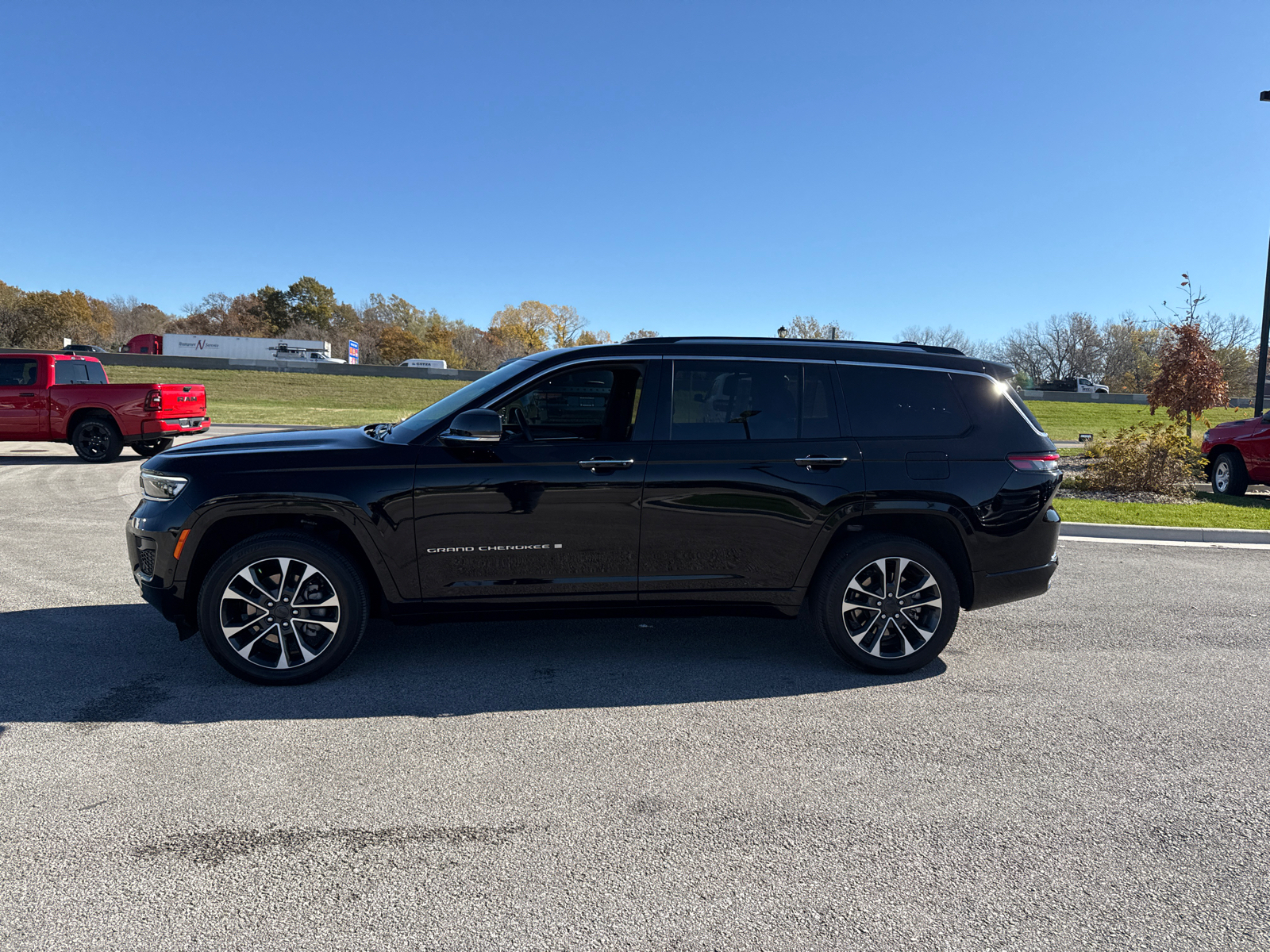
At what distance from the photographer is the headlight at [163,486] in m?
4.53

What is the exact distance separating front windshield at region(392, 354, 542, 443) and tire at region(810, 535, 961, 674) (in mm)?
2094

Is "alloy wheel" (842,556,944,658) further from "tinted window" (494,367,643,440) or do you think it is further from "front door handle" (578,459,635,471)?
"tinted window" (494,367,643,440)

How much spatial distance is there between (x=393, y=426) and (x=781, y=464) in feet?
7.63

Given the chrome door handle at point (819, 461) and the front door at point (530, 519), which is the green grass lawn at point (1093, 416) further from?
the front door at point (530, 519)

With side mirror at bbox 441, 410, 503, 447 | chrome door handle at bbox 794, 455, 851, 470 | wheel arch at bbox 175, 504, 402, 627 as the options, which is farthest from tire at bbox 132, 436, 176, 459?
chrome door handle at bbox 794, 455, 851, 470

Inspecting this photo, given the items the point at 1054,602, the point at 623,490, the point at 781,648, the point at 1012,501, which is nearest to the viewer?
the point at 623,490

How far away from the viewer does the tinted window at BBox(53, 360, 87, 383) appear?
1576 cm

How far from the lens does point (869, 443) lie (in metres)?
4.91

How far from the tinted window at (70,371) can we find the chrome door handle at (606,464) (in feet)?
49.5

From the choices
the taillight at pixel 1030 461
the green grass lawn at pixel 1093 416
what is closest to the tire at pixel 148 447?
the taillight at pixel 1030 461

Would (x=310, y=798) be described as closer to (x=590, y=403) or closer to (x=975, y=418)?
(x=590, y=403)

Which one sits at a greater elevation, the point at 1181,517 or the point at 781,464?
the point at 781,464

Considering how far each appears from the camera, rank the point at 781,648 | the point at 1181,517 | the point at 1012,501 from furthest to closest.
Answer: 1. the point at 1181,517
2. the point at 781,648
3. the point at 1012,501

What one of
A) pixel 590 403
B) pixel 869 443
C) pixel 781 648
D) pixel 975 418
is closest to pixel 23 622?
pixel 590 403
